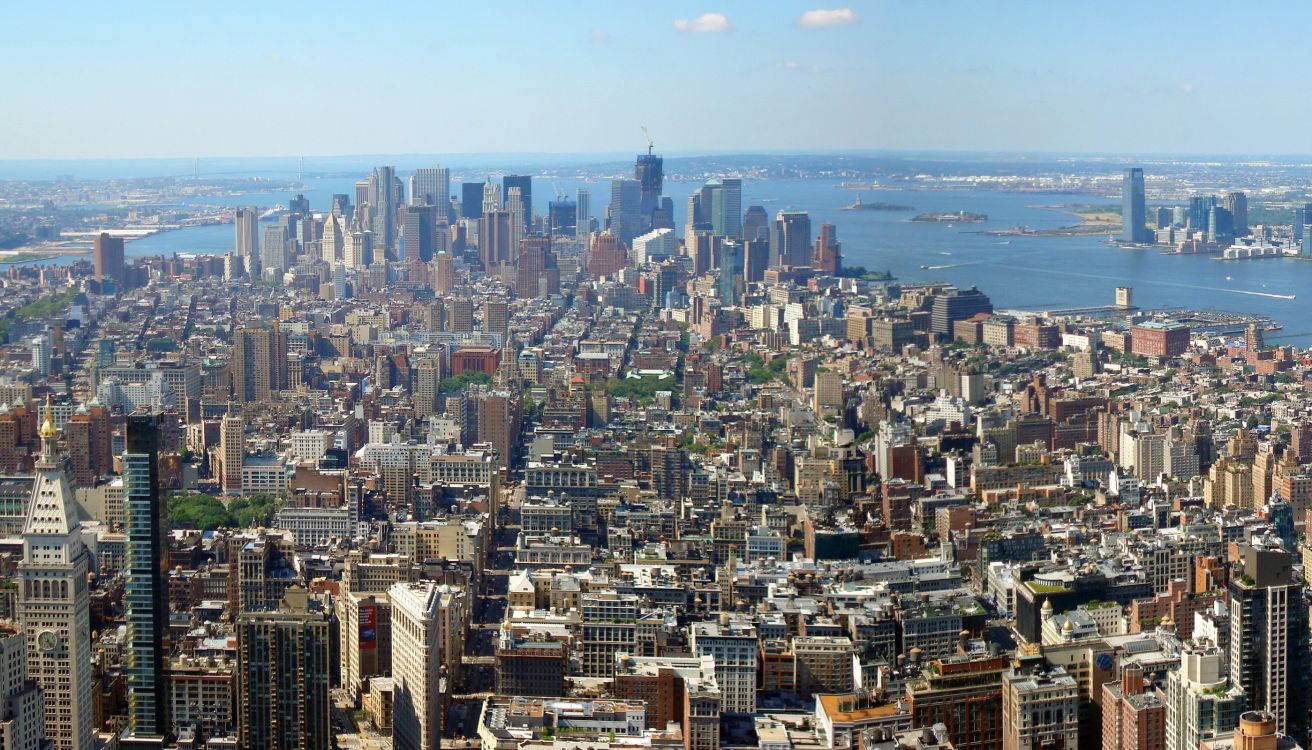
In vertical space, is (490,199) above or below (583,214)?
above

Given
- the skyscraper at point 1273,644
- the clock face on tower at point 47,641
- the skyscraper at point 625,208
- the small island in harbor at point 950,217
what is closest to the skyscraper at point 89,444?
the clock face on tower at point 47,641

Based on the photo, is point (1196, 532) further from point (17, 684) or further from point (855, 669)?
point (17, 684)

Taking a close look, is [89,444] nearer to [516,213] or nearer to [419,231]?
[419,231]

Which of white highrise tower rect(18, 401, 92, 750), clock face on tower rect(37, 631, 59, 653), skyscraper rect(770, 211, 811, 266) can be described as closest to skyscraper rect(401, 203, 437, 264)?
skyscraper rect(770, 211, 811, 266)

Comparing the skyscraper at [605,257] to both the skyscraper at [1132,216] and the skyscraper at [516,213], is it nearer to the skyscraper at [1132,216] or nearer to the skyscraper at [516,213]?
the skyscraper at [516,213]

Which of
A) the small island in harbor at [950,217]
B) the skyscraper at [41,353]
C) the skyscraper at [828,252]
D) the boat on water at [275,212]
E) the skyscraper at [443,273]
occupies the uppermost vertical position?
the boat on water at [275,212]

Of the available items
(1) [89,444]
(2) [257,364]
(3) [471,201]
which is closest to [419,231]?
(3) [471,201]
